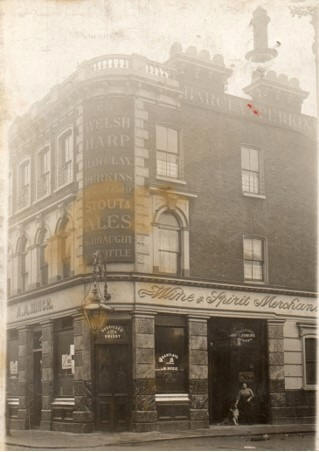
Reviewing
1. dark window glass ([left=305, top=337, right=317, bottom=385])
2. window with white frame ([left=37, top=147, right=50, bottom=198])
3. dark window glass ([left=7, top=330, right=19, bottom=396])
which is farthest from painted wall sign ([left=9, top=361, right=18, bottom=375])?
dark window glass ([left=305, top=337, right=317, bottom=385])

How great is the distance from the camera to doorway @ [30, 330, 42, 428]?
26570mm

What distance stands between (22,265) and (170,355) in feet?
22.3

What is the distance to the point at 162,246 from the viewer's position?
25578 mm

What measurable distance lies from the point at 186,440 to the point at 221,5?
11.9 m

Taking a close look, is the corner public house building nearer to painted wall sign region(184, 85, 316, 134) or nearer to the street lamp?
painted wall sign region(184, 85, 316, 134)

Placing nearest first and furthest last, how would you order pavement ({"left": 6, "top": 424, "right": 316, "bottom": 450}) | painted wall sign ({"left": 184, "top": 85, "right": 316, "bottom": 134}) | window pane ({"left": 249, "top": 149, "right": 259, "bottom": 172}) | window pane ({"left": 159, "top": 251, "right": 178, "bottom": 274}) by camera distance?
1. pavement ({"left": 6, "top": 424, "right": 316, "bottom": 450})
2. window pane ({"left": 159, "top": 251, "right": 178, "bottom": 274})
3. painted wall sign ({"left": 184, "top": 85, "right": 316, "bottom": 134})
4. window pane ({"left": 249, "top": 149, "right": 259, "bottom": 172})

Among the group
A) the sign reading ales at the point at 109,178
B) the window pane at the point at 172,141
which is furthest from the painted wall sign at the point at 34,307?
the window pane at the point at 172,141

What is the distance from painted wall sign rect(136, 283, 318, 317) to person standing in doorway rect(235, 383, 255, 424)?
272cm

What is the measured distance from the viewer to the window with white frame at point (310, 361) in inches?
1096

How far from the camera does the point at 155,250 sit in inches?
992

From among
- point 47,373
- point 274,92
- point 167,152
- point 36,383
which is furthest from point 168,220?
point 36,383

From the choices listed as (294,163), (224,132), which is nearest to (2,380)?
(224,132)

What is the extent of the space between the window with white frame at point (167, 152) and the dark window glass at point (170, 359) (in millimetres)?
5161

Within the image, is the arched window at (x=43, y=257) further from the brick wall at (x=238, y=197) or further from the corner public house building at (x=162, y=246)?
the brick wall at (x=238, y=197)
